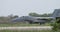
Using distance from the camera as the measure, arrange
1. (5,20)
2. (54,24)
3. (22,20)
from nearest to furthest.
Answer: (54,24) → (5,20) → (22,20)

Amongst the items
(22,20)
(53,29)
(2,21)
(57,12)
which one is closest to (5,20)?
(2,21)

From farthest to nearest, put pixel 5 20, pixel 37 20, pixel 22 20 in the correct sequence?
pixel 22 20
pixel 37 20
pixel 5 20

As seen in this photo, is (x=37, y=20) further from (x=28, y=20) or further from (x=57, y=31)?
(x=57, y=31)

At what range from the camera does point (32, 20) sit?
20.8 metres

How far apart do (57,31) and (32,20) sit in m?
10.9

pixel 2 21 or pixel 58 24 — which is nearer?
pixel 58 24

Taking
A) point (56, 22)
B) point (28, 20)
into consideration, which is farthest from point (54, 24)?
point (28, 20)

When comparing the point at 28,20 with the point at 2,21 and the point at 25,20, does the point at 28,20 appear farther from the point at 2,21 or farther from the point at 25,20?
the point at 2,21

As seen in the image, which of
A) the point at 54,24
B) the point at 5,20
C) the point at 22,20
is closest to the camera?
the point at 54,24

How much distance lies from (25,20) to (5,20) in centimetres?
339

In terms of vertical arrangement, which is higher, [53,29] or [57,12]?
[57,12]

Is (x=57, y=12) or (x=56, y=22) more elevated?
(x=57, y=12)

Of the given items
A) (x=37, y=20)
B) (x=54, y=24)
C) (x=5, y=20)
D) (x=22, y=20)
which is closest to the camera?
(x=54, y=24)

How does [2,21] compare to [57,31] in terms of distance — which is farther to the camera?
[2,21]
